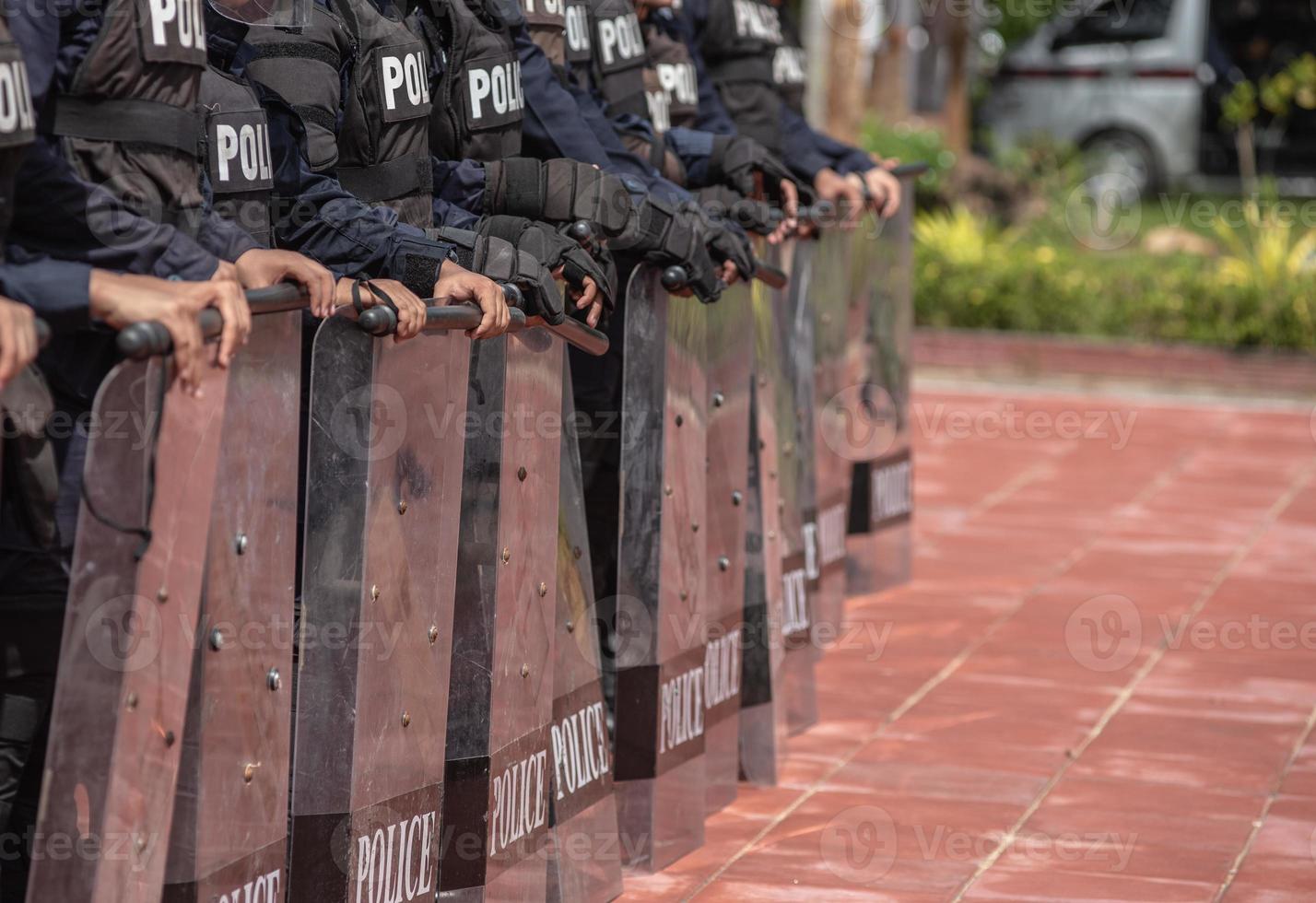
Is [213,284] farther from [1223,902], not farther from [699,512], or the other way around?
[1223,902]

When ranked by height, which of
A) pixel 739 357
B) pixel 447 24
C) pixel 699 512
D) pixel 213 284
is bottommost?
pixel 699 512

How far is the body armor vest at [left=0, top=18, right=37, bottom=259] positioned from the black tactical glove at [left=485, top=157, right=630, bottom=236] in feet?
5.20

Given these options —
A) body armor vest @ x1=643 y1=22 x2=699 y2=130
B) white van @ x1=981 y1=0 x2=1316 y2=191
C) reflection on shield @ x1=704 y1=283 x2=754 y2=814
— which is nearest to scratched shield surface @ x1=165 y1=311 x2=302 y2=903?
reflection on shield @ x1=704 y1=283 x2=754 y2=814

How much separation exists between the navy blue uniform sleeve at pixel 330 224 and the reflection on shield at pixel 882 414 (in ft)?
9.98

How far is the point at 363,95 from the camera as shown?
3.84 m

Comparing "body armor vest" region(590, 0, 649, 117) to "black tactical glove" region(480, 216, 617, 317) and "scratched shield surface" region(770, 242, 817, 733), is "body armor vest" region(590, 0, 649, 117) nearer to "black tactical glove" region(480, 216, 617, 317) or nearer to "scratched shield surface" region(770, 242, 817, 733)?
"scratched shield surface" region(770, 242, 817, 733)

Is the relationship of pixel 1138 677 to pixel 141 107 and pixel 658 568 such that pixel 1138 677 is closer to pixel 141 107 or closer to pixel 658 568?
pixel 658 568

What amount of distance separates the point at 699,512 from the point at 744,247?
1.99ft

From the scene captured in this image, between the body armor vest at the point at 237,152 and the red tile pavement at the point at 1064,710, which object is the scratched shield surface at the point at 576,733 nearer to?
the red tile pavement at the point at 1064,710

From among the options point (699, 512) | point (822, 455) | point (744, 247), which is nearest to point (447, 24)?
point (744, 247)

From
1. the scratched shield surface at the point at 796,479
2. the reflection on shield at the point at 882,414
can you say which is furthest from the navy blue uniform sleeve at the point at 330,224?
the reflection on shield at the point at 882,414

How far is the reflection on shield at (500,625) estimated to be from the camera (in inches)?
133

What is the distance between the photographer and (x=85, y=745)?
252 cm

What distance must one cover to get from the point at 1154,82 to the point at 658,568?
16509 millimetres
